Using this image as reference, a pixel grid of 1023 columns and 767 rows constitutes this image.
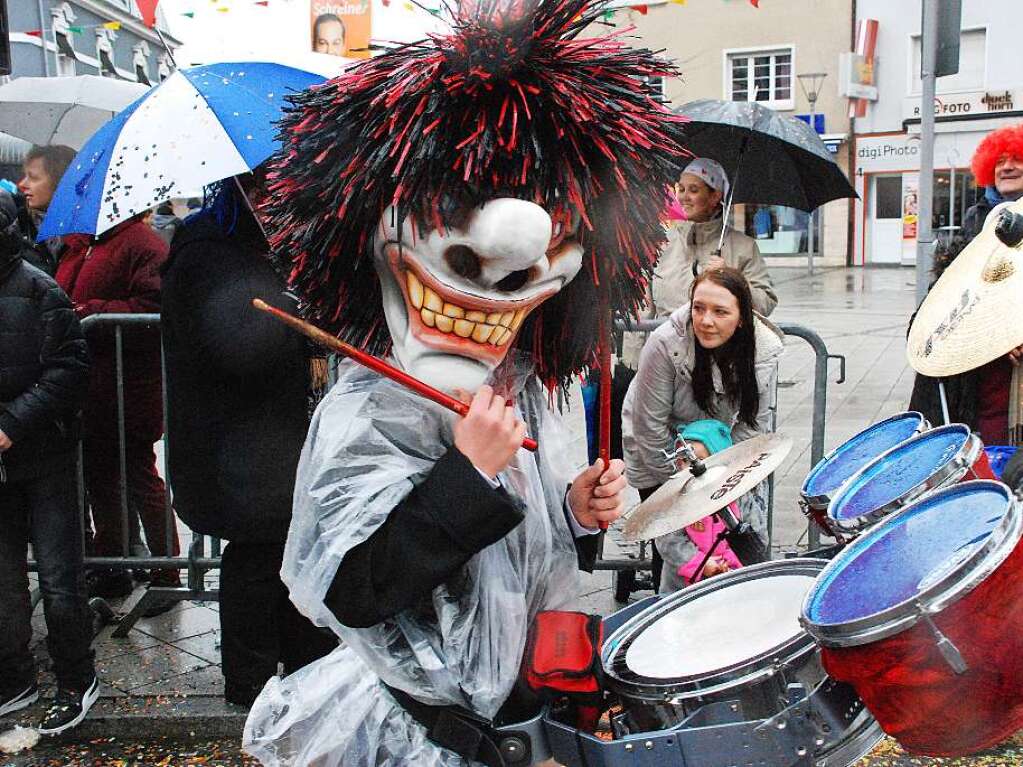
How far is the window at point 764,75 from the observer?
26.3 meters

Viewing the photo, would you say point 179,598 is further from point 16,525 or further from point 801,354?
point 801,354

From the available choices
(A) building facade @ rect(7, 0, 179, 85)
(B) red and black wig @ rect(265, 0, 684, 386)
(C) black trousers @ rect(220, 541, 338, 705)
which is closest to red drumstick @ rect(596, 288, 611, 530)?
(B) red and black wig @ rect(265, 0, 684, 386)

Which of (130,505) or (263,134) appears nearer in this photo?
(263,134)

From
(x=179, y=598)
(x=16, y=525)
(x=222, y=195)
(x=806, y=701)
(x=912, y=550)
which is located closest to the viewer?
(x=912, y=550)

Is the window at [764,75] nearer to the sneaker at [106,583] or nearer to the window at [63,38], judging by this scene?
the window at [63,38]

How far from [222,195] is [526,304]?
170 centimetres

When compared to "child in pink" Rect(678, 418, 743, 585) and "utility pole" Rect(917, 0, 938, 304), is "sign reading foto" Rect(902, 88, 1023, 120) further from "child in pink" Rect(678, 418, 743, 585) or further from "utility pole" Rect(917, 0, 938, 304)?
"child in pink" Rect(678, 418, 743, 585)

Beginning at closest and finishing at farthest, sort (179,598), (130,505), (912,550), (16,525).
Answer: (912,550), (16,525), (179,598), (130,505)

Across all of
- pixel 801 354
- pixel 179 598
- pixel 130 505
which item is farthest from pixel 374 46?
pixel 801 354

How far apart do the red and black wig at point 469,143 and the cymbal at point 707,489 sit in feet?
2.64

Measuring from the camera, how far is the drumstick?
162cm

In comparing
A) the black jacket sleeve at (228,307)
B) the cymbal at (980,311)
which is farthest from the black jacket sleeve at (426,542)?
the cymbal at (980,311)

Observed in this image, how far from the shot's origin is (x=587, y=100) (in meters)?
1.61

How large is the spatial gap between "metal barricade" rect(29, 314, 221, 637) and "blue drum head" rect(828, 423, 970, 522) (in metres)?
2.79
